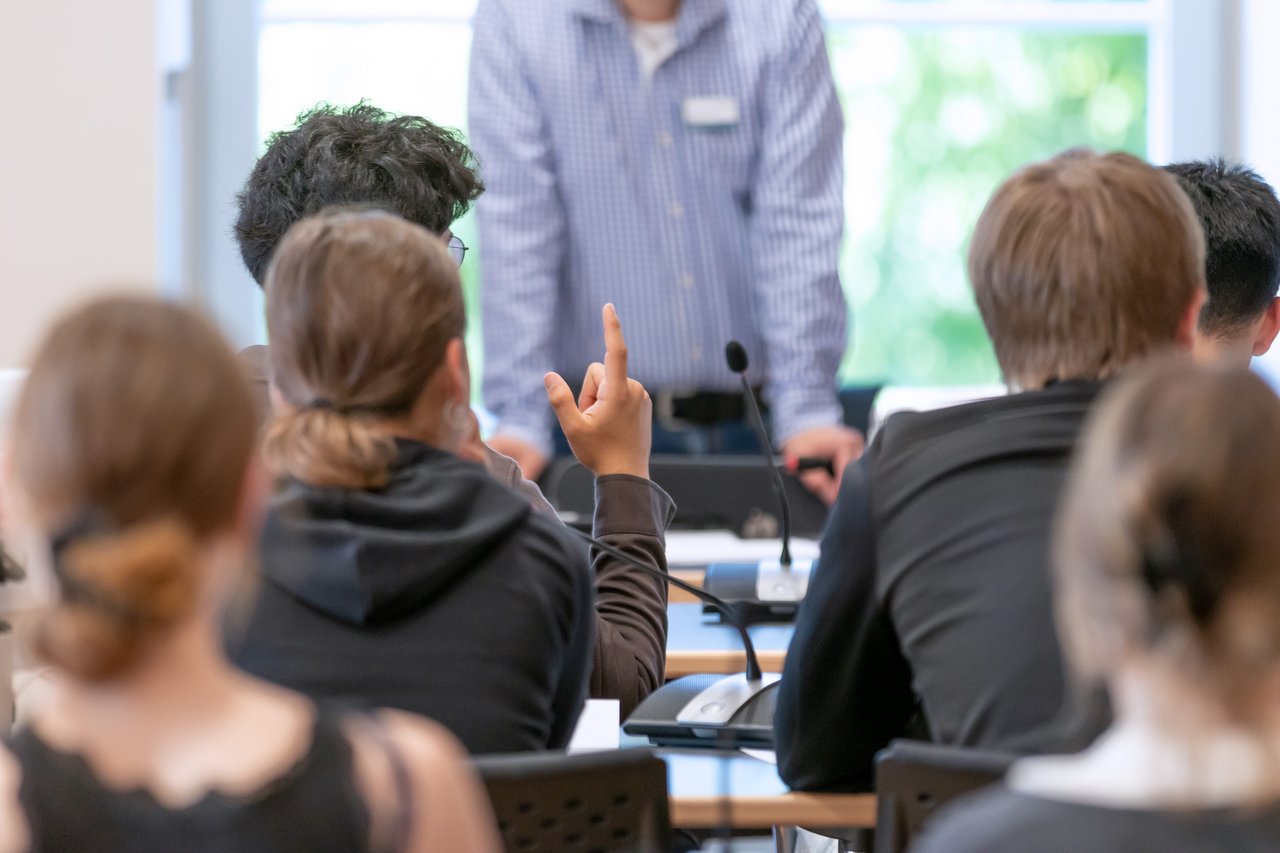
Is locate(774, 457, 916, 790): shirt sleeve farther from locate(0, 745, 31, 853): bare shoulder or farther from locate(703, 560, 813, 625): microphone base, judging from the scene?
locate(0, 745, 31, 853): bare shoulder

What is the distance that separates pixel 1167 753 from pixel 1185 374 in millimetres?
211

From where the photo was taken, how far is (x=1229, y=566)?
0.84m

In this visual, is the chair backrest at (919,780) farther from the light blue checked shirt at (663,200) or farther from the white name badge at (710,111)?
the white name badge at (710,111)

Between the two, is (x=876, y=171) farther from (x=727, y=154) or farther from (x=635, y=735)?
(x=635, y=735)

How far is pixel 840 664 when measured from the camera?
4.89 feet

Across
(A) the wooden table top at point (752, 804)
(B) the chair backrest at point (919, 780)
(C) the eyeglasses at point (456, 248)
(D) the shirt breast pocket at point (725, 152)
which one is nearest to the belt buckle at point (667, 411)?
(D) the shirt breast pocket at point (725, 152)

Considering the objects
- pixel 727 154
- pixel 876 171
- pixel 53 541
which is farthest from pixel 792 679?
pixel 876 171

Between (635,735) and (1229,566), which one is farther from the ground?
(1229,566)

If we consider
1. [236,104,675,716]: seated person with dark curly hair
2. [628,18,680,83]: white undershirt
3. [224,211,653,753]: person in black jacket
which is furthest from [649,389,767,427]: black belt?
[224,211,653,753]: person in black jacket

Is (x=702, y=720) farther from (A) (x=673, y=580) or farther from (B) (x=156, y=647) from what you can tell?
(B) (x=156, y=647)

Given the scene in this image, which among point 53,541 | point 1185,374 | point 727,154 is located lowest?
point 53,541

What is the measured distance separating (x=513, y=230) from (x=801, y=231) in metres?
0.68

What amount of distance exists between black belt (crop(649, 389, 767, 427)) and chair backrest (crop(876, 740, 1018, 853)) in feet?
8.10

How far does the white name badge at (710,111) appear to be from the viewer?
153 inches
